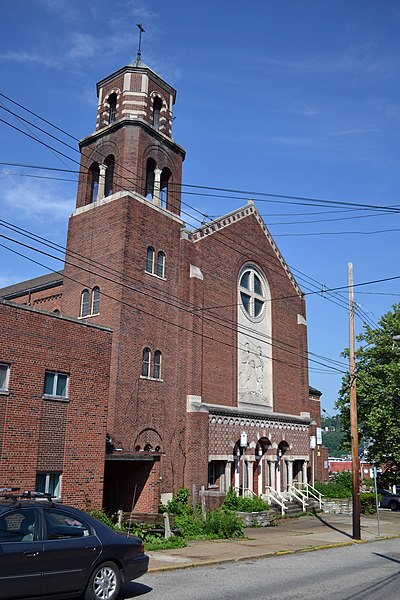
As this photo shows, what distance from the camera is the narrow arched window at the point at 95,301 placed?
25.7 meters

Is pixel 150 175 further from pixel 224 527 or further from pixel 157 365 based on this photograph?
pixel 224 527

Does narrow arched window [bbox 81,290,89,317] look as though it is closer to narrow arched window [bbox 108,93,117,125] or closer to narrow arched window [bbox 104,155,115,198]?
narrow arched window [bbox 104,155,115,198]

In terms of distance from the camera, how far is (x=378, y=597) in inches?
417

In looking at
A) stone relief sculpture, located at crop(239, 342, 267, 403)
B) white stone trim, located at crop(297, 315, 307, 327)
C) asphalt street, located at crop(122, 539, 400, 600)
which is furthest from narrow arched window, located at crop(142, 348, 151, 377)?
white stone trim, located at crop(297, 315, 307, 327)

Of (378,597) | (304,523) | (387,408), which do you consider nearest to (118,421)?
(304,523)

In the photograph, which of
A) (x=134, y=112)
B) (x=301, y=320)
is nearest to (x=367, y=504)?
(x=301, y=320)

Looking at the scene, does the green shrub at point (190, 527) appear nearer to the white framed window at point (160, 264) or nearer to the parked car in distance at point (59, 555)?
the parked car in distance at point (59, 555)

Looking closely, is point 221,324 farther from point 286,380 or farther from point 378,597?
point 378,597

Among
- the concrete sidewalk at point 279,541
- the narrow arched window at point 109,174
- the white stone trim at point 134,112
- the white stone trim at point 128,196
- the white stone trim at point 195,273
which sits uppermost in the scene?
the white stone trim at point 134,112

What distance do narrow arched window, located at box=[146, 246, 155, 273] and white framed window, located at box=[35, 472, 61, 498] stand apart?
11.6 meters

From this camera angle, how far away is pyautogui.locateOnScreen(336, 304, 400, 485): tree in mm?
33156

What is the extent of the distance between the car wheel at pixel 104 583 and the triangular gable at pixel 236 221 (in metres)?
20.7

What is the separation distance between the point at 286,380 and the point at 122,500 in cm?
1487

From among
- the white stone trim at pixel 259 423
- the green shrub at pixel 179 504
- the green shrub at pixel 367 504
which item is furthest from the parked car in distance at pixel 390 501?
the green shrub at pixel 179 504
